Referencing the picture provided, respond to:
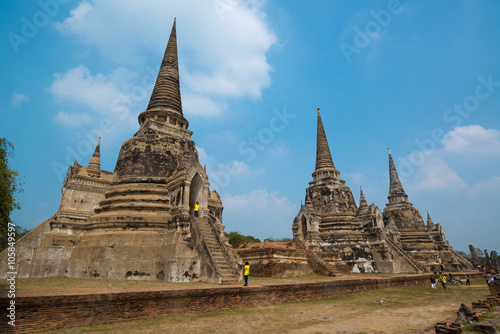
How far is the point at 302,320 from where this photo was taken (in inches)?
326

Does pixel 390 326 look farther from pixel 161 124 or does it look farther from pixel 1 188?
pixel 161 124

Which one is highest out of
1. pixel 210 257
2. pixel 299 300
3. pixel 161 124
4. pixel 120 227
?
pixel 161 124

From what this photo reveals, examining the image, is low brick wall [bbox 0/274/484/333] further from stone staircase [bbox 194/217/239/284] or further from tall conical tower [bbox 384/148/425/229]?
tall conical tower [bbox 384/148/425/229]

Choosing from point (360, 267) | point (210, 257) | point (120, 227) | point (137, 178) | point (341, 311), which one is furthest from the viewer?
point (360, 267)

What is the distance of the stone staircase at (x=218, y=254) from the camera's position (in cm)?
1232

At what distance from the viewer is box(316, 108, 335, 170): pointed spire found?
32934 millimetres

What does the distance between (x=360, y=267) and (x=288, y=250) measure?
962 centimetres

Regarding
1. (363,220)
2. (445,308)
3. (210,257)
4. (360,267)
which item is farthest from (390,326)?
(363,220)

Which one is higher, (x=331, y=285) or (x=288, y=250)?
(x=288, y=250)

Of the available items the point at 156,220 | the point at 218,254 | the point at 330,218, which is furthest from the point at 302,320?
the point at 330,218

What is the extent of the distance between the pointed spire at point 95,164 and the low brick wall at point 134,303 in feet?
54.1

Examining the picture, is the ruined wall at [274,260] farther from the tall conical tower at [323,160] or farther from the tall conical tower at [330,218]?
the tall conical tower at [323,160]

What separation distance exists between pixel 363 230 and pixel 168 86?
22031 mm

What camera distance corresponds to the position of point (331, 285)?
1329 cm
